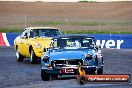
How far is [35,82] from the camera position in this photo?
17531mm

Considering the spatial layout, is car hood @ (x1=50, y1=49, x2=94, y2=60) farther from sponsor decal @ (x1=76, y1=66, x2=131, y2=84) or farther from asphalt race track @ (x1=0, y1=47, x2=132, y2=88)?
sponsor decal @ (x1=76, y1=66, x2=131, y2=84)

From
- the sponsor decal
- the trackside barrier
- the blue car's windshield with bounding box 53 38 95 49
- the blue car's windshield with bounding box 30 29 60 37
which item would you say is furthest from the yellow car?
the trackside barrier

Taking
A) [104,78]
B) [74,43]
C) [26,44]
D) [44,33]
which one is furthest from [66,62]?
[44,33]

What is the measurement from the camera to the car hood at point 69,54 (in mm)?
17578

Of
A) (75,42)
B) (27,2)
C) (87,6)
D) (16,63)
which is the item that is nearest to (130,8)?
(87,6)

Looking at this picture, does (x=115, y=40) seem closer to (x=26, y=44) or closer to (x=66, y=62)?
(x=26, y=44)

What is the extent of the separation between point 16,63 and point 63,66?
8.04 meters

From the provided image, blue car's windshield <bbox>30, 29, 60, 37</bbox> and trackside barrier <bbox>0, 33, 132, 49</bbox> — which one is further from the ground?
blue car's windshield <bbox>30, 29, 60, 37</bbox>

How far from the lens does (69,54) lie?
58.1ft

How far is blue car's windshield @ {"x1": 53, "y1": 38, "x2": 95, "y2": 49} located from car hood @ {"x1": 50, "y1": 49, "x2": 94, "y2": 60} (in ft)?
2.61

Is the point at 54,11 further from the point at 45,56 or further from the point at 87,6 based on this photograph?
the point at 45,56

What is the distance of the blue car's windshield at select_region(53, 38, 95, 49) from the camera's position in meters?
18.9

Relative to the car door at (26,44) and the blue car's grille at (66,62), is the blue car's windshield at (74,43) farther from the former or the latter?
the car door at (26,44)

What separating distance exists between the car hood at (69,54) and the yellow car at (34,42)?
5.81m
